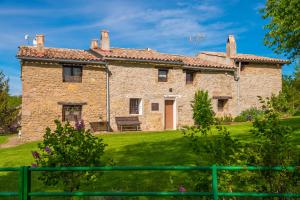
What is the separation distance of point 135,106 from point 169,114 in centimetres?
306

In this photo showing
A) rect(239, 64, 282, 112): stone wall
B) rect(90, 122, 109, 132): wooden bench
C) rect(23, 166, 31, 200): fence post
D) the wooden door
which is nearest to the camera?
rect(23, 166, 31, 200): fence post

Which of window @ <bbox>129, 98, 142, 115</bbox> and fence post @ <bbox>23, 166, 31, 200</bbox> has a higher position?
window @ <bbox>129, 98, 142, 115</bbox>

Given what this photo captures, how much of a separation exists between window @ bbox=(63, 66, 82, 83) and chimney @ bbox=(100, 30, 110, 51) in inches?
156

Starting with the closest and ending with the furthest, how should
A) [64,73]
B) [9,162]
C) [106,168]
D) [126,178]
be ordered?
[106,168]
[126,178]
[9,162]
[64,73]

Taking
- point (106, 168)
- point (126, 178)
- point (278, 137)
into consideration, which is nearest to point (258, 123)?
point (278, 137)

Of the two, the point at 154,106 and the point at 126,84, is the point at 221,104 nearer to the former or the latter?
the point at 154,106

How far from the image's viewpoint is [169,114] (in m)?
26.4

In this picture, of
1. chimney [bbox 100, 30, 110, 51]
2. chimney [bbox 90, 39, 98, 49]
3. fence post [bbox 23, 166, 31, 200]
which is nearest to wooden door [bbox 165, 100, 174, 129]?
chimney [bbox 100, 30, 110, 51]

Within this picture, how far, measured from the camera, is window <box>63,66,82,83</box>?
74.7 feet

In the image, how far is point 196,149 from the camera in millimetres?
5750

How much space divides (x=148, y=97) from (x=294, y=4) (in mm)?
14506

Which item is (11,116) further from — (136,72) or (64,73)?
(136,72)

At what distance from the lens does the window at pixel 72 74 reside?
2278 cm

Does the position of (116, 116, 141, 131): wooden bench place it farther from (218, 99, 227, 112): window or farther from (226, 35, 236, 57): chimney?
(226, 35, 236, 57): chimney
